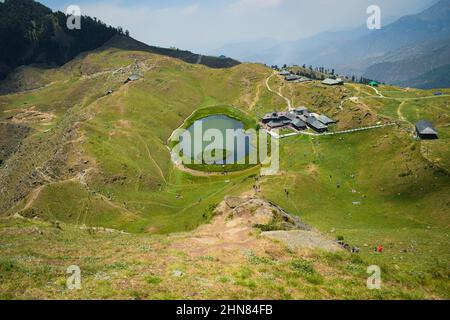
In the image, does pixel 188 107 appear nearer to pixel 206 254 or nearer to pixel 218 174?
pixel 218 174

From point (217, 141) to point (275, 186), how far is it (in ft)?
187

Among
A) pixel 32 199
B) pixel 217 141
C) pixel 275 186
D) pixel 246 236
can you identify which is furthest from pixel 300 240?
pixel 217 141

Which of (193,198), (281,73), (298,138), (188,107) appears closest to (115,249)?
(193,198)

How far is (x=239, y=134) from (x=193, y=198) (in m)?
48.7

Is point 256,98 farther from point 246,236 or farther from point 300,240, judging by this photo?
point 300,240

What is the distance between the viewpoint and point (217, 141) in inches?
5694

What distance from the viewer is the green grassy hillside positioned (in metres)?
33.0

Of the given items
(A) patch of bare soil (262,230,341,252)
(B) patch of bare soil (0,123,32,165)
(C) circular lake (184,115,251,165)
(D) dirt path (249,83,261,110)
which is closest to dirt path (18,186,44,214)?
(C) circular lake (184,115,251,165)

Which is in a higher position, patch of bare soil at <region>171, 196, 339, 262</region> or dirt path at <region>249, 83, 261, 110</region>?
dirt path at <region>249, 83, 261, 110</region>

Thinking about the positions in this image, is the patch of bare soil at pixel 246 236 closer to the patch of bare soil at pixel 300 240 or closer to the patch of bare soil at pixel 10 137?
the patch of bare soil at pixel 300 240

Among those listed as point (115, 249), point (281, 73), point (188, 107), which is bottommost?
point (115, 249)

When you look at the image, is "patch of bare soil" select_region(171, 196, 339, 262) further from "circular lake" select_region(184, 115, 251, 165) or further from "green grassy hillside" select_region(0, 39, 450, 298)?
"circular lake" select_region(184, 115, 251, 165)

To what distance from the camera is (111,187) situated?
107250 millimetres

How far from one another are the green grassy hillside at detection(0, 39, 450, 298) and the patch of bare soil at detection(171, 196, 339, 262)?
2.76 m
